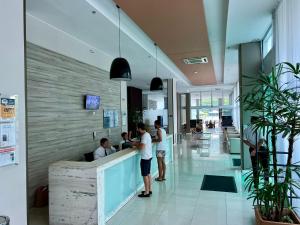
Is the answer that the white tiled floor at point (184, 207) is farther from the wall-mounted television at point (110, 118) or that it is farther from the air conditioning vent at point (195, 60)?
the air conditioning vent at point (195, 60)

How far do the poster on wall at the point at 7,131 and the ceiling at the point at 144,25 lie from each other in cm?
250

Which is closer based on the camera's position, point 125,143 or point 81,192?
point 81,192

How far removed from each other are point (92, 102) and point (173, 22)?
9.55 ft

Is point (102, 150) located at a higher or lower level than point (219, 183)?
higher

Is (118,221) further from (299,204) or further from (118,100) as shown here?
(118,100)

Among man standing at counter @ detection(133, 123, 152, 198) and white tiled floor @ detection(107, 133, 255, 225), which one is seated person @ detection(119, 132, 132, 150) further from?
white tiled floor @ detection(107, 133, 255, 225)

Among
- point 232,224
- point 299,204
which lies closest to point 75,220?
point 232,224

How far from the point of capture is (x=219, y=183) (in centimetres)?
536

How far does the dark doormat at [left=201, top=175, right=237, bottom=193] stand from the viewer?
4953 millimetres

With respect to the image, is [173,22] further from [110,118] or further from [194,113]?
[194,113]

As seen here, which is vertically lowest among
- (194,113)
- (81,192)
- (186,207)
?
(186,207)

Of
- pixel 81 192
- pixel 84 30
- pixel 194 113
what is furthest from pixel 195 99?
pixel 81 192

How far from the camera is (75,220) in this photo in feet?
10.7

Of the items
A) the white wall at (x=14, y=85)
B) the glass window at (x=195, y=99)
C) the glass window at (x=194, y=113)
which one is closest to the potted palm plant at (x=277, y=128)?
the white wall at (x=14, y=85)
